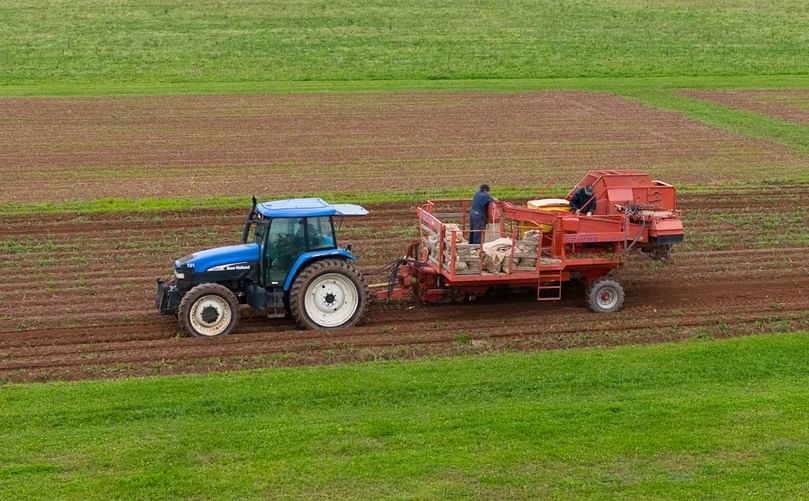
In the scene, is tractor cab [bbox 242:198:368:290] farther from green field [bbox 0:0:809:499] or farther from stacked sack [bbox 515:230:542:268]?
stacked sack [bbox 515:230:542:268]

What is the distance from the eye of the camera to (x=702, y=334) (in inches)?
661

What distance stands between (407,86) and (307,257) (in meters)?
27.0

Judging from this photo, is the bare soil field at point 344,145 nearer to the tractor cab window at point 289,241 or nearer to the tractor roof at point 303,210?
the tractor roof at point 303,210

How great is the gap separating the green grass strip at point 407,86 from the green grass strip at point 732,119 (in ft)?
7.04

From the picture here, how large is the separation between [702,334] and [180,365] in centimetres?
742

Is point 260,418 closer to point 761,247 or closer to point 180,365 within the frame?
point 180,365

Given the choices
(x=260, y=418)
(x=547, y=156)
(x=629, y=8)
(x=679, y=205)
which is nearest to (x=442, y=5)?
(x=629, y=8)

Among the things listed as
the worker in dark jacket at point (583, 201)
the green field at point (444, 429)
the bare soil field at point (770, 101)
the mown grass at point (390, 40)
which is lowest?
the green field at point (444, 429)

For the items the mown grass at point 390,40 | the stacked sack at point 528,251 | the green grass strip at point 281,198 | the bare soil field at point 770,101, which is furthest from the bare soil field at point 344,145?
the stacked sack at point 528,251

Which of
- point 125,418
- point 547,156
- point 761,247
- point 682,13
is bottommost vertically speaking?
point 125,418

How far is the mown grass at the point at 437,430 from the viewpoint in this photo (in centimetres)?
1166

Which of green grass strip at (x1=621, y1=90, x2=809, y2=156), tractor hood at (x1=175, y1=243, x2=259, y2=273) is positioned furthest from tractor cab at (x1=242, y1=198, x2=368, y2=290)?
green grass strip at (x1=621, y1=90, x2=809, y2=156)

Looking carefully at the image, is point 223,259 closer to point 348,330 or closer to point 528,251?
point 348,330

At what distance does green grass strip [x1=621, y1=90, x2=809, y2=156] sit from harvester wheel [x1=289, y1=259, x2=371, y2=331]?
63.6ft
